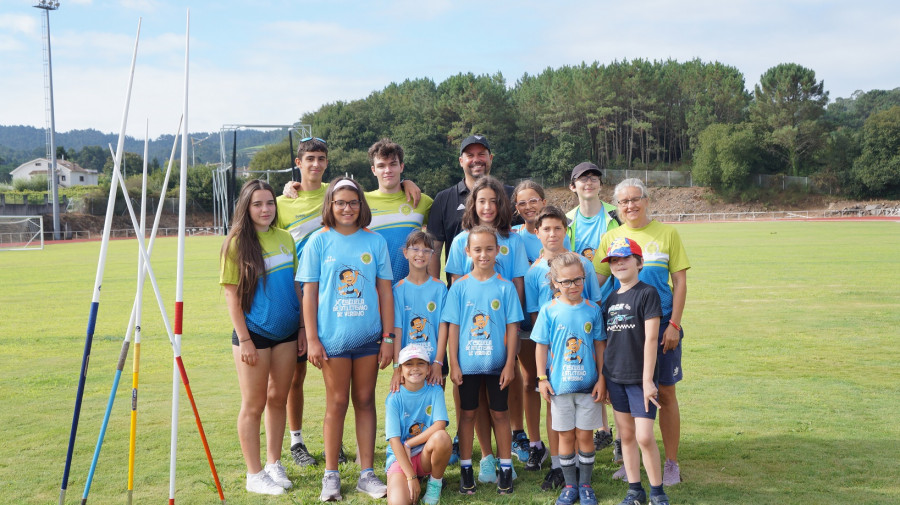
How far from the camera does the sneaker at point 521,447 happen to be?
506 centimetres

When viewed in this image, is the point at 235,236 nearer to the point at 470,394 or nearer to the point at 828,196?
the point at 470,394

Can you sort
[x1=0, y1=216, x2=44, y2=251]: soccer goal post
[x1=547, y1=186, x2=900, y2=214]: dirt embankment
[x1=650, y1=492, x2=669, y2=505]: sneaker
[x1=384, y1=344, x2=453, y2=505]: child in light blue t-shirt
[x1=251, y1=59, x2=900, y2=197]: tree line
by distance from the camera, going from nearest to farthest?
[x1=650, y1=492, x2=669, y2=505]: sneaker
[x1=384, y1=344, x2=453, y2=505]: child in light blue t-shirt
[x1=0, y1=216, x2=44, y2=251]: soccer goal post
[x1=547, y1=186, x2=900, y2=214]: dirt embankment
[x1=251, y1=59, x2=900, y2=197]: tree line

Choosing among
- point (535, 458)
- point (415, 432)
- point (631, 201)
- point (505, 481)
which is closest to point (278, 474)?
point (415, 432)

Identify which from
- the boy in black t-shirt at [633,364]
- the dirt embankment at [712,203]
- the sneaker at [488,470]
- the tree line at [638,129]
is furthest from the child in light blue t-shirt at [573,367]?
the tree line at [638,129]

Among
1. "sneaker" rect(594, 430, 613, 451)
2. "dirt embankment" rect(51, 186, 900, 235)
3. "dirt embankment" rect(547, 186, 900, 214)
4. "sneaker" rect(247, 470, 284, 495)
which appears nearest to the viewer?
"sneaker" rect(247, 470, 284, 495)

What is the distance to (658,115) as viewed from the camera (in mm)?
75688

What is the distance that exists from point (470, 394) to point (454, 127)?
72960 mm

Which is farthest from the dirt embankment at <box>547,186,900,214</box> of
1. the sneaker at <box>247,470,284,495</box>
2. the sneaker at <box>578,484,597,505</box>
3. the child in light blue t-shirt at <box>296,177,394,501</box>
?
the sneaker at <box>247,470,284,495</box>

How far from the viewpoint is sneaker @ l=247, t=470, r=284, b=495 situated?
4.46 metres

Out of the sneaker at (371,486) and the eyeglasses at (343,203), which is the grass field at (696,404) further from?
the eyeglasses at (343,203)

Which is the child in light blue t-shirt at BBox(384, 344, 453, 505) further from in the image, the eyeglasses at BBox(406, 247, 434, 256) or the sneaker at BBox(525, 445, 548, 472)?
the sneaker at BBox(525, 445, 548, 472)

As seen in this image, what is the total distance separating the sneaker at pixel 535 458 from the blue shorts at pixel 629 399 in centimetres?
90

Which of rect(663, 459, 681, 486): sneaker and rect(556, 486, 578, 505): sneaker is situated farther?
rect(663, 459, 681, 486): sneaker

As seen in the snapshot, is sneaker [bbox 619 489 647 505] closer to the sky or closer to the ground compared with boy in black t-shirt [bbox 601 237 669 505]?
closer to the ground
